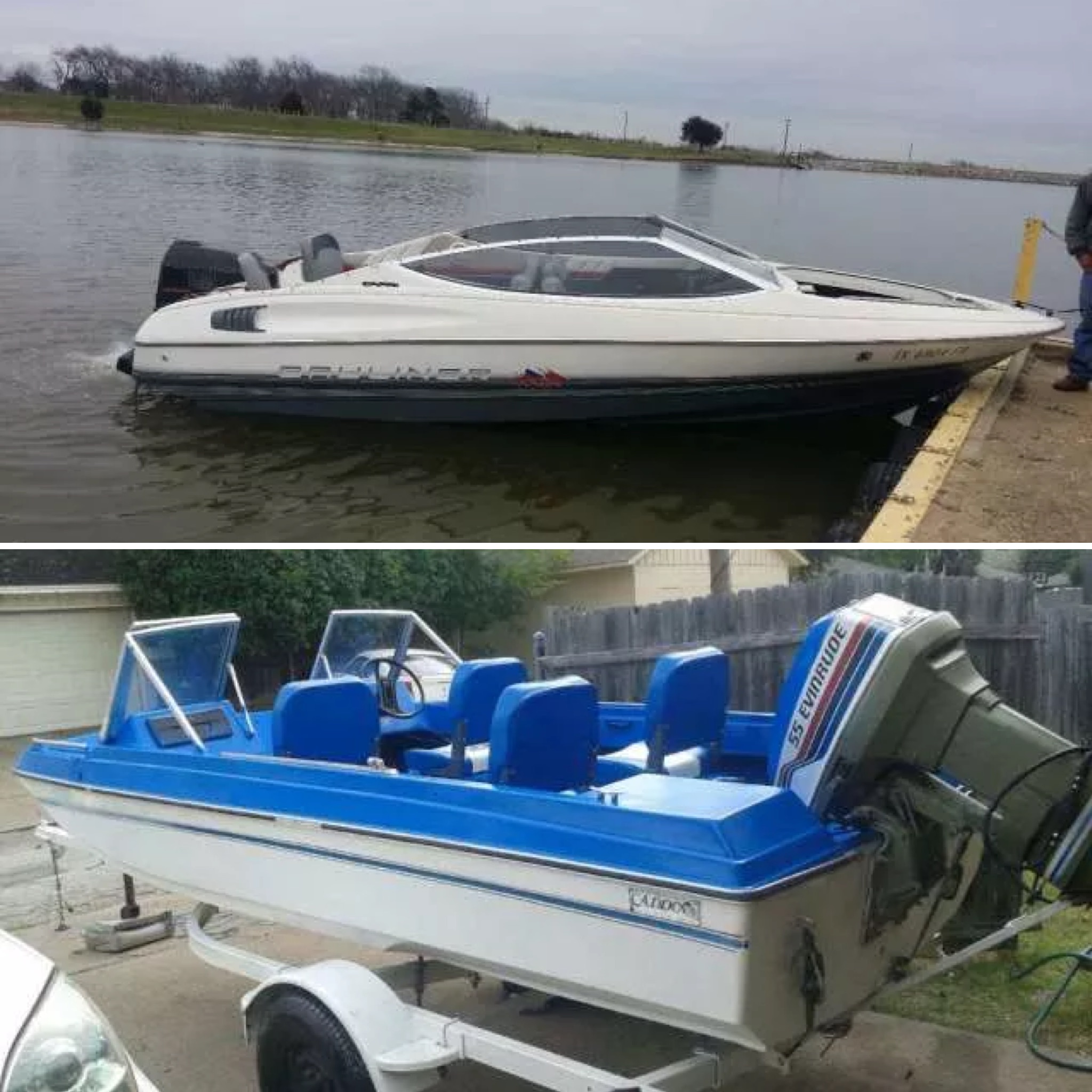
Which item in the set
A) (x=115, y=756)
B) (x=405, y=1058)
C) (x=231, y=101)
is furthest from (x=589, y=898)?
(x=231, y=101)

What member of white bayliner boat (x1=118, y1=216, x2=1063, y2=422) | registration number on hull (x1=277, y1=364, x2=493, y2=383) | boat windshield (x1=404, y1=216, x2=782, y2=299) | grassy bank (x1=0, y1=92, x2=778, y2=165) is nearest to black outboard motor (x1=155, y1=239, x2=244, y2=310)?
white bayliner boat (x1=118, y1=216, x2=1063, y2=422)

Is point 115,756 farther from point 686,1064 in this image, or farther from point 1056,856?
point 1056,856

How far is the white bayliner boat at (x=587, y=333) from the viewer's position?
8703 millimetres

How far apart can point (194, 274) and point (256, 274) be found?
1136 millimetres

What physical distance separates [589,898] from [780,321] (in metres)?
6.00

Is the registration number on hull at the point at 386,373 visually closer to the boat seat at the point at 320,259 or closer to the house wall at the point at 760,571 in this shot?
the boat seat at the point at 320,259

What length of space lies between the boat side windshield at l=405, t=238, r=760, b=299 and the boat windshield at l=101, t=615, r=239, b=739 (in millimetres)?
4178

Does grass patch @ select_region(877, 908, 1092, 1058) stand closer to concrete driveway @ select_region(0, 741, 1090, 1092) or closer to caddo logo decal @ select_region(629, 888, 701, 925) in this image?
concrete driveway @ select_region(0, 741, 1090, 1092)

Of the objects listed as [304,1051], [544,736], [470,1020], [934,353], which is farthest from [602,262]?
[304,1051]

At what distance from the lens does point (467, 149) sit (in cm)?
5241

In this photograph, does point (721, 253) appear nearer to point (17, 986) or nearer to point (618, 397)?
point (618, 397)

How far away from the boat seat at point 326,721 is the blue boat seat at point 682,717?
94 cm

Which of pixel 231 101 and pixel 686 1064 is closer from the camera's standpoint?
pixel 686 1064

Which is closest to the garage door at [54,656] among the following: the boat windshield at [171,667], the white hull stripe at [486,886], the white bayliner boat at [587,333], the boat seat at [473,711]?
the white bayliner boat at [587,333]
